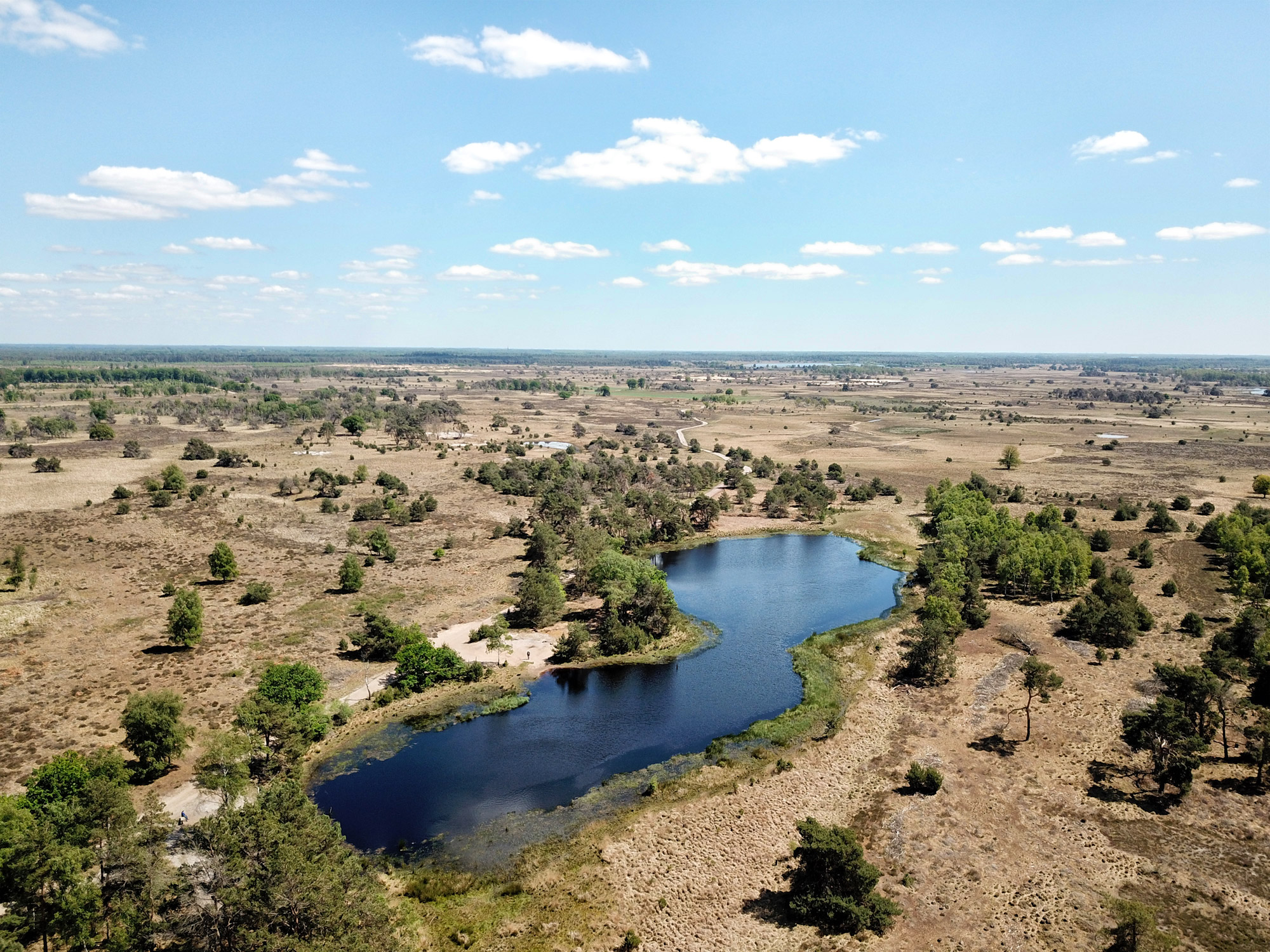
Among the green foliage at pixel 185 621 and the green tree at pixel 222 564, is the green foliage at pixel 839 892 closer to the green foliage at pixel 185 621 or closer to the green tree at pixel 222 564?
the green foliage at pixel 185 621

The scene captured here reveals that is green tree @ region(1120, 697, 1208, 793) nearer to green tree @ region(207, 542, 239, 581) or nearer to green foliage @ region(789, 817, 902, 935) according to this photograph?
green foliage @ region(789, 817, 902, 935)

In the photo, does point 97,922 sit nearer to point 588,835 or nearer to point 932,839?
point 588,835

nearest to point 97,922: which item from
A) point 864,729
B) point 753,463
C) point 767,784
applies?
point 767,784

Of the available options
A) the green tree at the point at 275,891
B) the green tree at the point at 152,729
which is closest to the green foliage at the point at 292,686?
the green tree at the point at 152,729

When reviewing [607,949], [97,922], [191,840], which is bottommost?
[607,949]

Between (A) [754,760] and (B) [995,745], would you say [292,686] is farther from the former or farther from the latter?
(B) [995,745]

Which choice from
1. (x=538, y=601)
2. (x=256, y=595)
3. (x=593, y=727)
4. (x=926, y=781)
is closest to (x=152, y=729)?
(x=593, y=727)

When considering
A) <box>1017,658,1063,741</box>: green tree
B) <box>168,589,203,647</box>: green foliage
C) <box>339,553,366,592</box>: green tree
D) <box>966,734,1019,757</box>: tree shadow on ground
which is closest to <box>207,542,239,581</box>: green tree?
<box>339,553,366,592</box>: green tree
